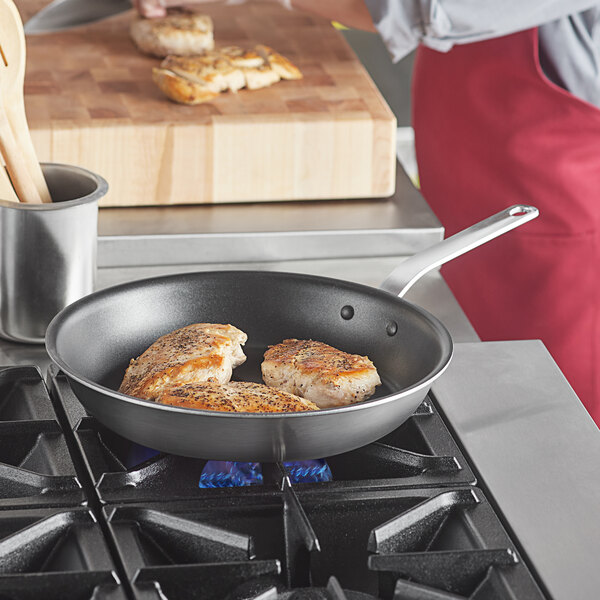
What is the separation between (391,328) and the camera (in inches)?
37.3

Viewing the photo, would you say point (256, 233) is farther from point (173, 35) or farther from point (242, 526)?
point (242, 526)

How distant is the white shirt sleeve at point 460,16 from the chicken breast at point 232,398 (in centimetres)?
91

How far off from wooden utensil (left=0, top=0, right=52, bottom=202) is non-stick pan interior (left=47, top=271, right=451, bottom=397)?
0.57ft

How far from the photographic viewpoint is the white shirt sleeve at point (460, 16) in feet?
5.04

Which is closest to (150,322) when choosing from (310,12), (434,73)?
(310,12)

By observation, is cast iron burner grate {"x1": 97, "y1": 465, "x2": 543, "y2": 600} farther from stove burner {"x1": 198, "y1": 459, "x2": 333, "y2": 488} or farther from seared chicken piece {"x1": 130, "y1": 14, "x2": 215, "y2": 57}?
seared chicken piece {"x1": 130, "y1": 14, "x2": 215, "y2": 57}

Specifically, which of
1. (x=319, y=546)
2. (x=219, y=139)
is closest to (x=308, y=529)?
(x=319, y=546)

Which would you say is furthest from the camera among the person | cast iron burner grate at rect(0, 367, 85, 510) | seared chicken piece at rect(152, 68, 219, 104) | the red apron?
the red apron

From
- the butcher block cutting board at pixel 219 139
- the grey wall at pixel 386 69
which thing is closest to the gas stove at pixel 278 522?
the butcher block cutting board at pixel 219 139

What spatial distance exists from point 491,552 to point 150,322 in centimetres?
43

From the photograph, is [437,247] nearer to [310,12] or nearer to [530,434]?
[530,434]

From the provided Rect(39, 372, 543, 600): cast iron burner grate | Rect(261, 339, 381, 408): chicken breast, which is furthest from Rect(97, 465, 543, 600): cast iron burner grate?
Rect(261, 339, 381, 408): chicken breast

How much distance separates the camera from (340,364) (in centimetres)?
89

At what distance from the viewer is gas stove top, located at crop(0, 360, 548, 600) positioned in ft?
2.15
